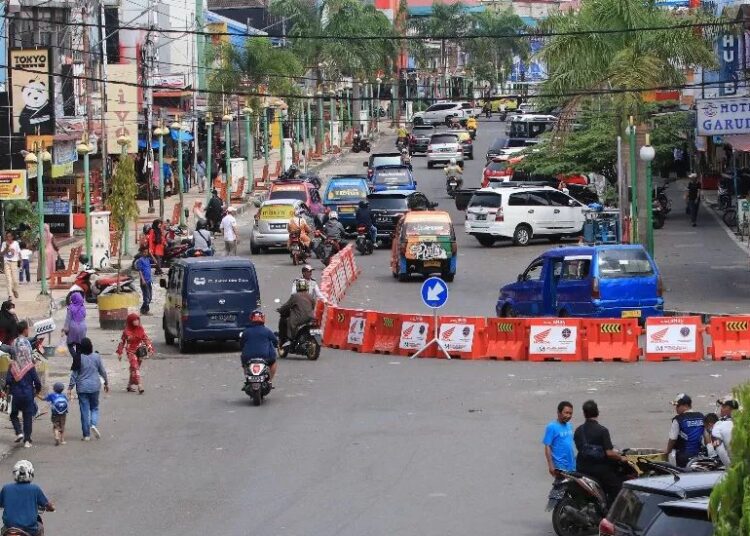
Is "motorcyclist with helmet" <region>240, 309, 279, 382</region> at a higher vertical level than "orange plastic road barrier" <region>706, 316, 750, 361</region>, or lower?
higher

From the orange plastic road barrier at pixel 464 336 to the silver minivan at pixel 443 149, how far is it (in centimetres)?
5149

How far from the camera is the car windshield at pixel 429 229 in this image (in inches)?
1588

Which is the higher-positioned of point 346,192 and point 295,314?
point 346,192

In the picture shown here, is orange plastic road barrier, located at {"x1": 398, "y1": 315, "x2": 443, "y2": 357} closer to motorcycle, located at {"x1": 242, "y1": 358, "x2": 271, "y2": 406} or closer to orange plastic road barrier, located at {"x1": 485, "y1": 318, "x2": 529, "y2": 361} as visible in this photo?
orange plastic road barrier, located at {"x1": 485, "y1": 318, "x2": 529, "y2": 361}

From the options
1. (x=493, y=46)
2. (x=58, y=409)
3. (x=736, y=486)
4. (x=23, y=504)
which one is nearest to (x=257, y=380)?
(x=58, y=409)

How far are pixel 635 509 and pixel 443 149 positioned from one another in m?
69.9

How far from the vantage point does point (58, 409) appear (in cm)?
2156

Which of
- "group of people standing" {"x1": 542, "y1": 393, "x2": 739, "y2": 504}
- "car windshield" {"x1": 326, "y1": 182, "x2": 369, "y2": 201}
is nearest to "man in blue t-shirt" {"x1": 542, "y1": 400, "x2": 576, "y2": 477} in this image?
"group of people standing" {"x1": 542, "y1": 393, "x2": 739, "y2": 504}

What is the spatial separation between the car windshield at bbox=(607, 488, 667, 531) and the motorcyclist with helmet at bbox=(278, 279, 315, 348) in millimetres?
16702

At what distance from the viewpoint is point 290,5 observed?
90000 mm

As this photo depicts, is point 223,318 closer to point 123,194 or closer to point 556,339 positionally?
point 556,339

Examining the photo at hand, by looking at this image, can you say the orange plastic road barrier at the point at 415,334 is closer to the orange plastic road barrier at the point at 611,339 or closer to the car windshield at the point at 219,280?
the orange plastic road barrier at the point at 611,339

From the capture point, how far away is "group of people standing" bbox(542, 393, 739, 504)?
16.3 metres

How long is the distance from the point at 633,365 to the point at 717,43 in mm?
22308
